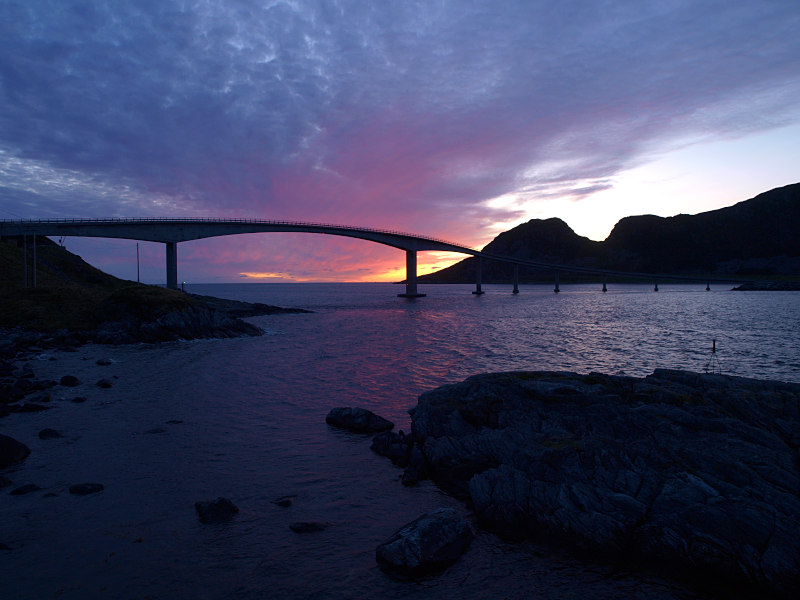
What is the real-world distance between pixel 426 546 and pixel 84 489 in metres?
8.22

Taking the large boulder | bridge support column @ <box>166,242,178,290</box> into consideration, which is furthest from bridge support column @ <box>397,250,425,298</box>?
the large boulder

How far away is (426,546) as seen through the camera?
7.74m

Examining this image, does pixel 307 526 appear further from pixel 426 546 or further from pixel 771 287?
pixel 771 287

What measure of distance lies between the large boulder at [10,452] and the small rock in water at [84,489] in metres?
2.68

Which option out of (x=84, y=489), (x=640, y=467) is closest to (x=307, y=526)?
(x=84, y=489)

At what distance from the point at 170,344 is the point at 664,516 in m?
38.4

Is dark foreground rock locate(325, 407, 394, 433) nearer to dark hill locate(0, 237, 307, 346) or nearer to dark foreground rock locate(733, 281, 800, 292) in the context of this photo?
dark hill locate(0, 237, 307, 346)

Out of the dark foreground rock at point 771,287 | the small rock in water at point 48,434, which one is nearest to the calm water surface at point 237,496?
the small rock in water at point 48,434

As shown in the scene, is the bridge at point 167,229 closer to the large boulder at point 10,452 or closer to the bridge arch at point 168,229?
the bridge arch at point 168,229

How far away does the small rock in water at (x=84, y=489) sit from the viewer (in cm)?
1019

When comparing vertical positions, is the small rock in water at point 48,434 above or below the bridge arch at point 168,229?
below

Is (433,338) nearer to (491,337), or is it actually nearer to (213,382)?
(491,337)

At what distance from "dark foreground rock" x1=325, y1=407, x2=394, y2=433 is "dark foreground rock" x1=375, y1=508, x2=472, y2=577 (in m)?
6.38

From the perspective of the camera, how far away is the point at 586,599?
690 cm
